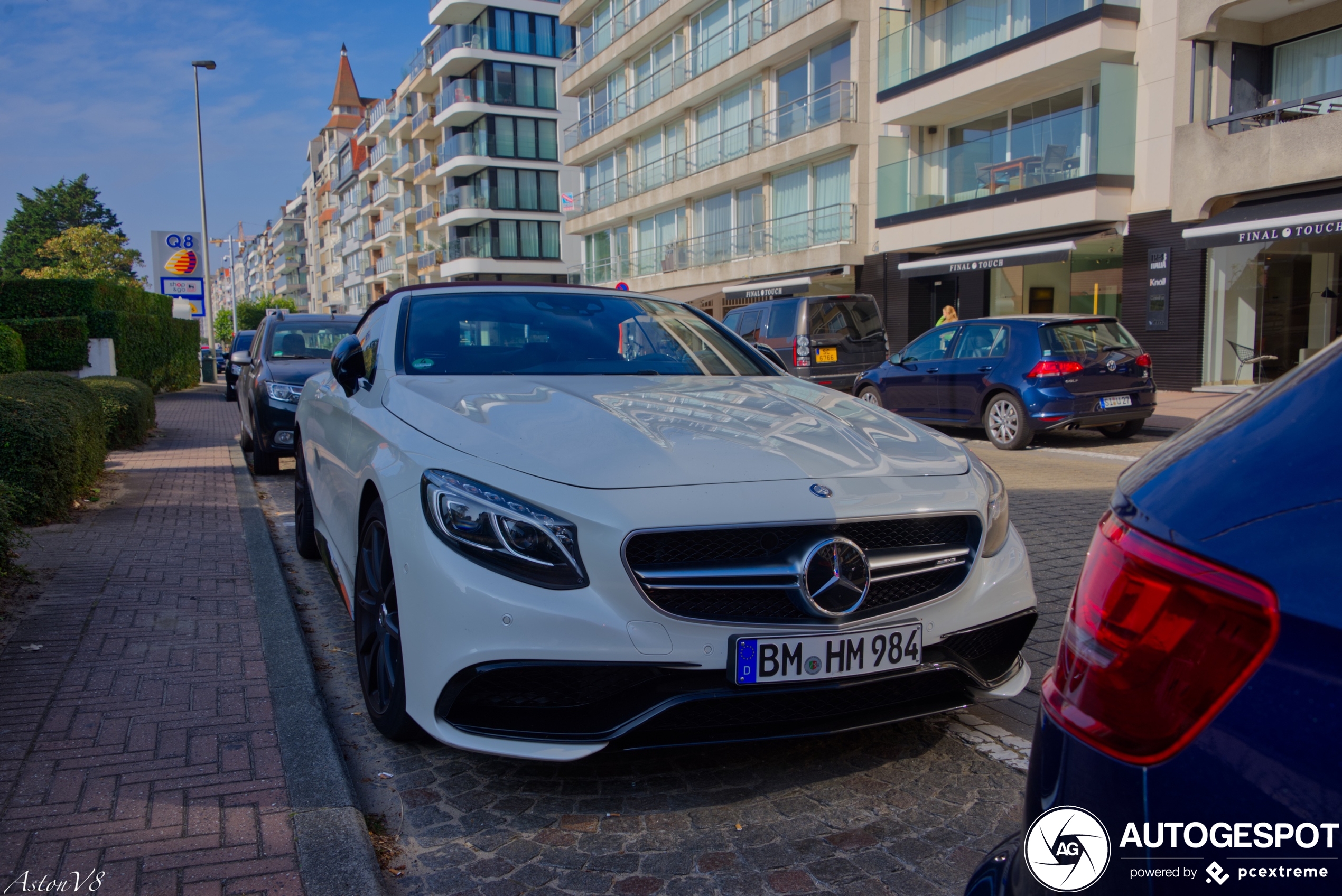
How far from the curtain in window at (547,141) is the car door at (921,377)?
162 feet

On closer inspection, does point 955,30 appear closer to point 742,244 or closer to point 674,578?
point 742,244

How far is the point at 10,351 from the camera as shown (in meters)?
12.8

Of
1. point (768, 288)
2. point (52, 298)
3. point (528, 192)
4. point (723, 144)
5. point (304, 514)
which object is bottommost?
point (304, 514)

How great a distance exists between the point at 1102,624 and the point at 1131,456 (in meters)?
10.4

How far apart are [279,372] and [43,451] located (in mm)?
3356

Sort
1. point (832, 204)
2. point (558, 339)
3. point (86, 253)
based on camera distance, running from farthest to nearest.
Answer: point (86, 253)
point (832, 204)
point (558, 339)

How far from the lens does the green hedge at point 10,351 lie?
41.3 feet

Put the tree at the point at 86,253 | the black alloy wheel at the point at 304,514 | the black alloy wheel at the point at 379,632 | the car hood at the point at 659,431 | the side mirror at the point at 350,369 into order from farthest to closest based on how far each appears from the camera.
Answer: the tree at the point at 86,253
the black alloy wheel at the point at 304,514
the side mirror at the point at 350,369
the black alloy wheel at the point at 379,632
the car hood at the point at 659,431

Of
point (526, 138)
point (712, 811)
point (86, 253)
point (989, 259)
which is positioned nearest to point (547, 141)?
point (526, 138)

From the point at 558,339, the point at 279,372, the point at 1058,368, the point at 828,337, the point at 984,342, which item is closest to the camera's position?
the point at 558,339

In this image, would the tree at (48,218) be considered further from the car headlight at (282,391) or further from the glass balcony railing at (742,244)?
the car headlight at (282,391)

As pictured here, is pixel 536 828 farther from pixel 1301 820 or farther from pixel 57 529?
pixel 57 529

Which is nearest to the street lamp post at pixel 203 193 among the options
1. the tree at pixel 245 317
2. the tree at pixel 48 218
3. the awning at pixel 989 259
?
the awning at pixel 989 259

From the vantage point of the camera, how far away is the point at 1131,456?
10711 mm
